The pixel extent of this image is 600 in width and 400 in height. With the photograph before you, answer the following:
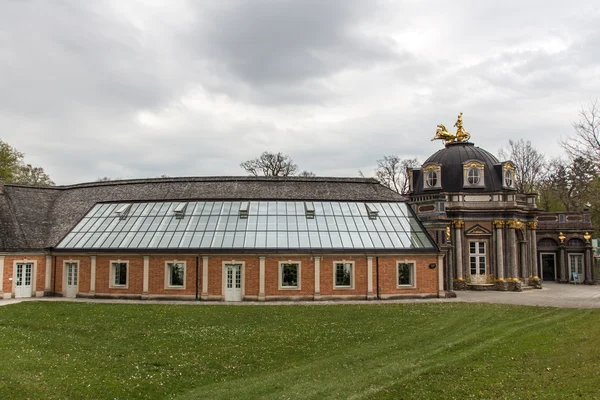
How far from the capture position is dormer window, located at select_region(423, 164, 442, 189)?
121ft

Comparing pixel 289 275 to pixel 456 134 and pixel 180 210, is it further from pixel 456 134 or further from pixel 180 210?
pixel 456 134

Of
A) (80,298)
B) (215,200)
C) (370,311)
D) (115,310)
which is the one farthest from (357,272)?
(80,298)

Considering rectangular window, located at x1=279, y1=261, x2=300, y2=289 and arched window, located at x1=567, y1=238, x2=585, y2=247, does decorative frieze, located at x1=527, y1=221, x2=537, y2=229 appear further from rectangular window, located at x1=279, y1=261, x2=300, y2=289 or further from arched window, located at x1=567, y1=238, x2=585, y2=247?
rectangular window, located at x1=279, y1=261, x2=300, y2=289

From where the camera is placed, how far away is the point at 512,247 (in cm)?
3431

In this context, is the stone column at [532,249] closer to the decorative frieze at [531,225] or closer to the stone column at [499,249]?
the decorative frieze at [531,225]

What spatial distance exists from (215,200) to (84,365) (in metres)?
19.1

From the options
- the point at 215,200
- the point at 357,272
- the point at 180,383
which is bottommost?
the point at 180,383

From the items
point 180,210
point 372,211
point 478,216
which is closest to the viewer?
point 180,210

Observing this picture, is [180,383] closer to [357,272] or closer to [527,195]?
[357,272]

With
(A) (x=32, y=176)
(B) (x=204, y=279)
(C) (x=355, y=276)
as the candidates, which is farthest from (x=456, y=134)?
(A) (x=32, y=176)

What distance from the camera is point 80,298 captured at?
2762cm

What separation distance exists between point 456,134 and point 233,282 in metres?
24.3

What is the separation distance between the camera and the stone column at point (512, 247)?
33.9m

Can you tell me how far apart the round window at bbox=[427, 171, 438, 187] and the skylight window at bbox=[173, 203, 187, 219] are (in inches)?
749
